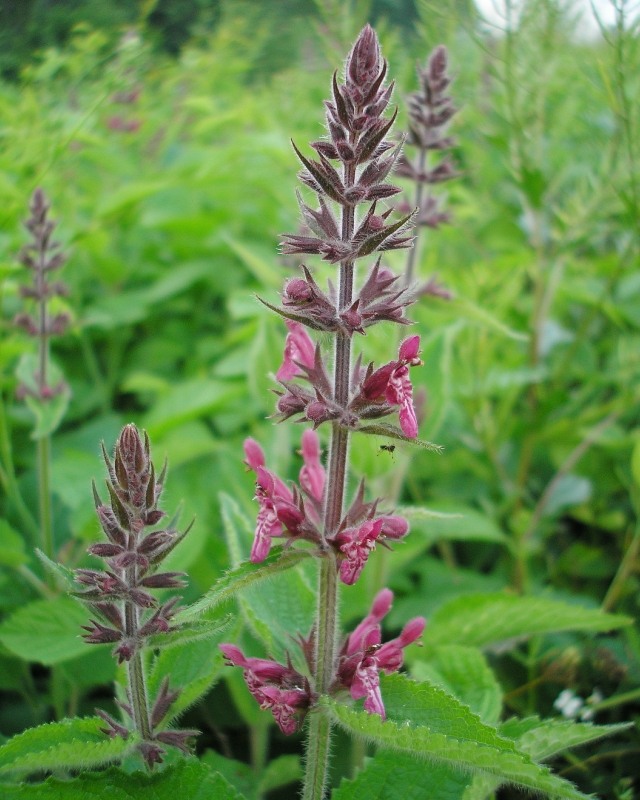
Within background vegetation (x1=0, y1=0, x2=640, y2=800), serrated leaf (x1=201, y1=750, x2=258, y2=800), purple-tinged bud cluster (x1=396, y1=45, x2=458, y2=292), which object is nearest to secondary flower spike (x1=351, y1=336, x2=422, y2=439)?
background vegetation (x1=0, y1=0, x2=640, y2=800)

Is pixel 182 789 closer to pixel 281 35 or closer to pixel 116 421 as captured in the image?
pixel 116 421

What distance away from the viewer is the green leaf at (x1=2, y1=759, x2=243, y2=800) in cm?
115

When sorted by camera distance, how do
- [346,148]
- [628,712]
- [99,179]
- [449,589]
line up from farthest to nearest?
[99,179], [449,589], [628,712], [346,148]

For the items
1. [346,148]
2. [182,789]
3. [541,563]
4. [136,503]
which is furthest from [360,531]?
[541,563]

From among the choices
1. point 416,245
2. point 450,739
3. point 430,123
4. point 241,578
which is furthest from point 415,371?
point 450,739

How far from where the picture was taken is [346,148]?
3.76ft

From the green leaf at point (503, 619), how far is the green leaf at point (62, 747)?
0.98m

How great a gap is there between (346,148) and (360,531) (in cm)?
66

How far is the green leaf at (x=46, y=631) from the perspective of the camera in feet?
5.23

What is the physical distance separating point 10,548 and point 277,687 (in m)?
1.00

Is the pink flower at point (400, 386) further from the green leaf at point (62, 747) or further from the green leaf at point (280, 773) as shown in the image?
the green leaf at point (280, 773)

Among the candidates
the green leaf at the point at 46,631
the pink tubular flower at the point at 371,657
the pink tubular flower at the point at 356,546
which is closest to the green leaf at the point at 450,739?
the pink tubular flower at the point at 371,657

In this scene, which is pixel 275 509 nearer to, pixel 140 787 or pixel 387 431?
pixel 387 431

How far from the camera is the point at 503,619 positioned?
5.89 feet
